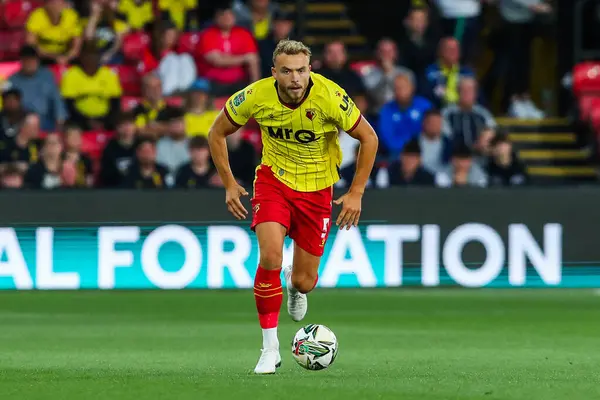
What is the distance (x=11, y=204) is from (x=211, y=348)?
5.23m

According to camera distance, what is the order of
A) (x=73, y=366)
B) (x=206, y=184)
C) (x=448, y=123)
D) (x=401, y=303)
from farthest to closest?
(x=448, y=123), (x=206, y=184), (x=401, y=303), (x=73, y=366)

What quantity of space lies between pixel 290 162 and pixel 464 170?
7.82m

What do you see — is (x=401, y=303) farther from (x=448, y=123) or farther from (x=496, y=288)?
(x=448, y=123)

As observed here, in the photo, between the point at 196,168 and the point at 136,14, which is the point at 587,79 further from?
the point at 196,168

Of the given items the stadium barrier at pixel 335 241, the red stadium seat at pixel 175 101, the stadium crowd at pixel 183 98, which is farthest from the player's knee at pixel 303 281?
the red stadium seat at pixel 175 101

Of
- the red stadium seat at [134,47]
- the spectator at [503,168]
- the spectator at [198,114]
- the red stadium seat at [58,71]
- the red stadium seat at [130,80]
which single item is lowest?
the spectator at [503,168]

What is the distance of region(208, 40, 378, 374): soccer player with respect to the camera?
892 cm

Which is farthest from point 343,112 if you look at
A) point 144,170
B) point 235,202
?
point 144,170

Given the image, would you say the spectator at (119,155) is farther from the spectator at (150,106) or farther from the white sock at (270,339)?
the white sock at (270,339)

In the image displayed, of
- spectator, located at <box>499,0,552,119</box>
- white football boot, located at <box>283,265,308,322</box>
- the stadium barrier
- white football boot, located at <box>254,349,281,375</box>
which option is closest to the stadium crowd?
the stadium barrier

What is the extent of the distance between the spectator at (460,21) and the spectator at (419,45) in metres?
0.62

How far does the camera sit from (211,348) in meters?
10.8

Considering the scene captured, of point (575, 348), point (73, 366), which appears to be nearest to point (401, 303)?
point (575, 348)

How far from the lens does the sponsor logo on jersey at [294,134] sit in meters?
9.21
